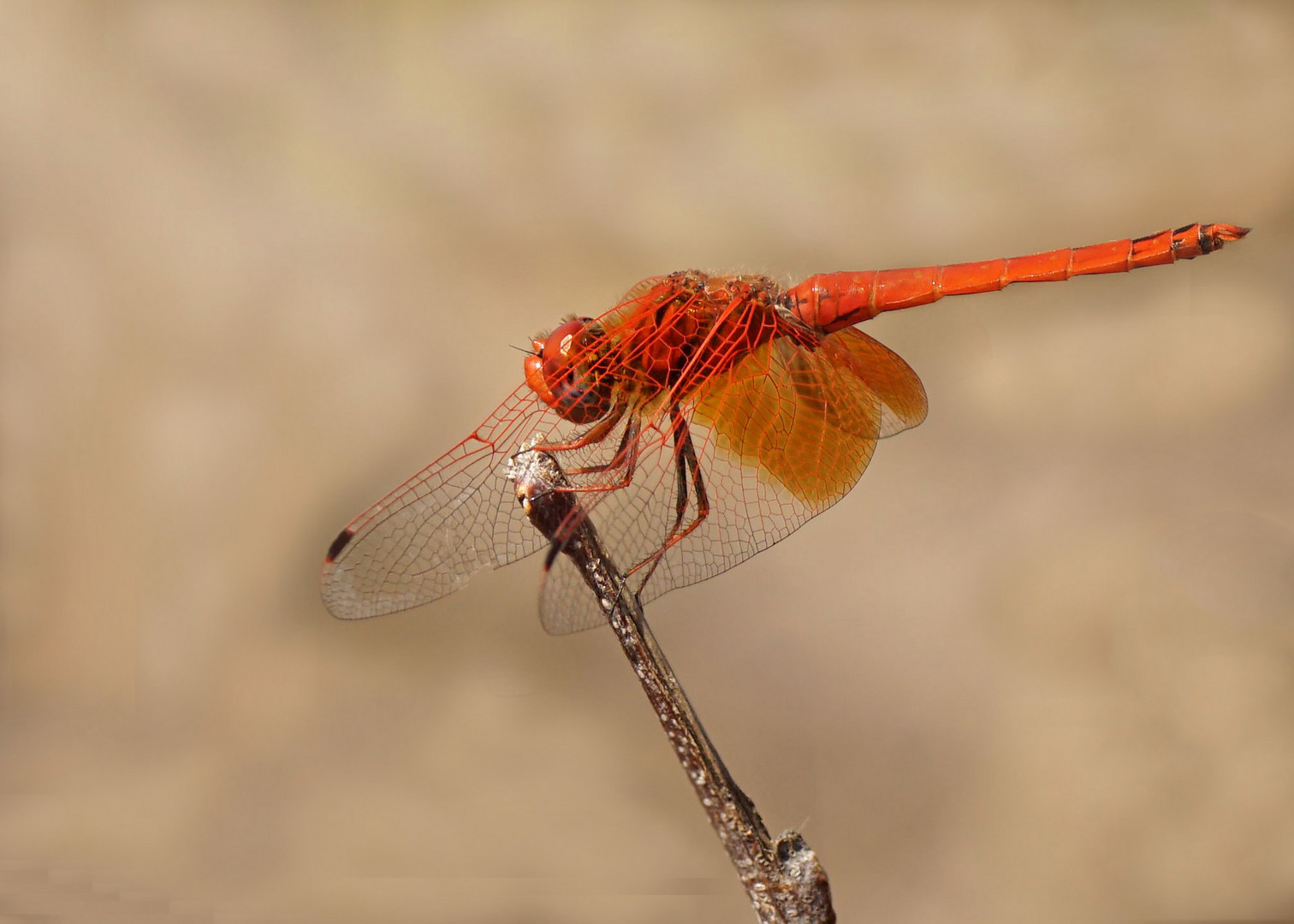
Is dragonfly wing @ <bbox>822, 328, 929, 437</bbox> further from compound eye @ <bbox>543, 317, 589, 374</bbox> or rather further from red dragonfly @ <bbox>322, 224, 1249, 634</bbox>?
compound eye @ <bbox>543, 317, 589, 374</bbox>

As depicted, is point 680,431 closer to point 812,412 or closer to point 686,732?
point 812,412

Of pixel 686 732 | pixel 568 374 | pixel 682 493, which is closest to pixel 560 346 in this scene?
pixel 568 374

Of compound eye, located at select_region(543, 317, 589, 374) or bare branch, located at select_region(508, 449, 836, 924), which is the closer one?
bare branch, located at select_region(508, 449, 836, 924)

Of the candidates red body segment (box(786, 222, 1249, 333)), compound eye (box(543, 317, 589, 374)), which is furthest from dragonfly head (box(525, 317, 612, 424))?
red body segment (box(786, 222, 1249, 333))

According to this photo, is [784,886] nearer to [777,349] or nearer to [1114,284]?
[777,349]

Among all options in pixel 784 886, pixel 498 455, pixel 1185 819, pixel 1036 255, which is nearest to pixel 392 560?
pixel 498 455
